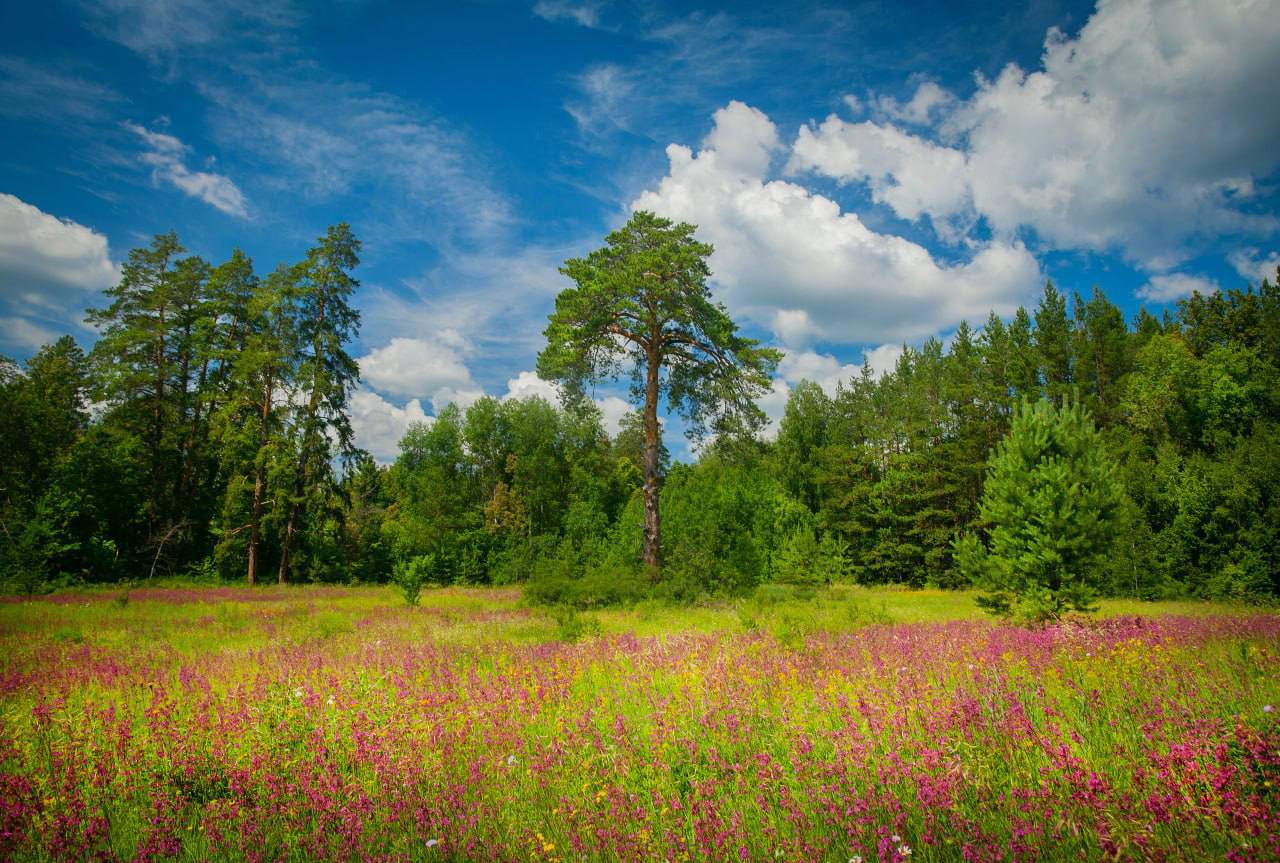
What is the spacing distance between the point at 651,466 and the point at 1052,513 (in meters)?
12.2

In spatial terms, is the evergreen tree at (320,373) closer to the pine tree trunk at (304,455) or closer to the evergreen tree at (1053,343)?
the pine tree trunk at (304,455)

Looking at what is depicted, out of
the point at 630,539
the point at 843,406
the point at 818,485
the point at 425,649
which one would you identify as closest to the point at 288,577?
the point at 630,539

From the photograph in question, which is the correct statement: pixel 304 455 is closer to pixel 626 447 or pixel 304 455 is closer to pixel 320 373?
pixel 320 373

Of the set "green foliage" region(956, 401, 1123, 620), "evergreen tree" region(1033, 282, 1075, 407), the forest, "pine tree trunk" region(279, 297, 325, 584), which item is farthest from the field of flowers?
"evergreen tree" region(1033, 282, 1075, 407)

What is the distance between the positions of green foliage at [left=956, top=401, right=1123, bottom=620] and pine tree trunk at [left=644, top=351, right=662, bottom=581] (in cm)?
1091

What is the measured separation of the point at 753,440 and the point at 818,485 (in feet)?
88.5

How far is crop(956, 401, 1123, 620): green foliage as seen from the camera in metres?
12.8

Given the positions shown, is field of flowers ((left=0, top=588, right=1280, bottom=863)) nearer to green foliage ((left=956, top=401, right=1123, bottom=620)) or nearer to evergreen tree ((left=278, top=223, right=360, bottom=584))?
green foliage ((left=956, top=401, right=1123, bottom=620))

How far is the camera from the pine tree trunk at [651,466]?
2106cm

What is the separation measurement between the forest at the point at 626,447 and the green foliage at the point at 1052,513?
22.8 inches

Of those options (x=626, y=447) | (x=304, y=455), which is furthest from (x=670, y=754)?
(x=626, y=447)

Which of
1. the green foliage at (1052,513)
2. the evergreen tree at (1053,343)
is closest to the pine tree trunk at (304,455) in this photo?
the green foliage at (1052,513)

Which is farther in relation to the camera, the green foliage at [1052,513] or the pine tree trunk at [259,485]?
the pine tree trunk at [259,485]

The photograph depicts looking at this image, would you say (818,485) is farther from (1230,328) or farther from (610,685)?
(610,685)
